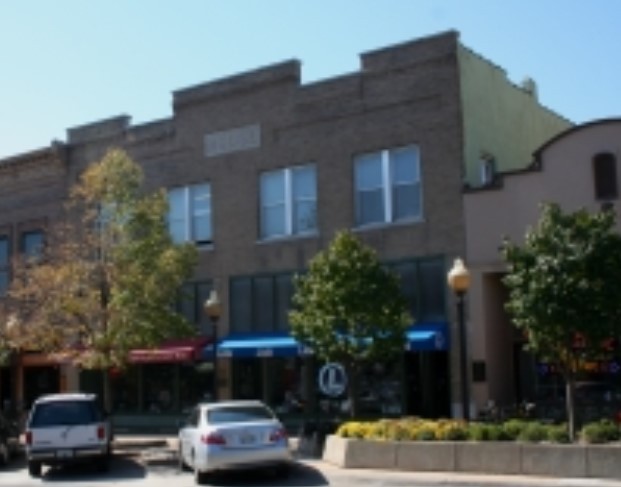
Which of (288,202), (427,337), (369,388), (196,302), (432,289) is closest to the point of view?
(427,337)

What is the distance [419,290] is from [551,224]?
26.5ft

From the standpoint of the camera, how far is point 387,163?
26.0 m

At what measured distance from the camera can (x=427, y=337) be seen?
23531 mm

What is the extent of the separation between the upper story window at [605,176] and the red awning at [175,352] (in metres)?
12.2

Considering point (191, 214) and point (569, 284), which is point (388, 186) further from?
point (569, 284)

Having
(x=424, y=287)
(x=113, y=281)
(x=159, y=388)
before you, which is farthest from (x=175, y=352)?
(x=424, y=287)

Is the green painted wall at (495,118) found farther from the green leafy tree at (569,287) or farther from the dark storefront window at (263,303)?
the green leafy tree at (569,287)

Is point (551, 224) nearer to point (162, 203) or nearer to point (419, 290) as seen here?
point (419, 290)

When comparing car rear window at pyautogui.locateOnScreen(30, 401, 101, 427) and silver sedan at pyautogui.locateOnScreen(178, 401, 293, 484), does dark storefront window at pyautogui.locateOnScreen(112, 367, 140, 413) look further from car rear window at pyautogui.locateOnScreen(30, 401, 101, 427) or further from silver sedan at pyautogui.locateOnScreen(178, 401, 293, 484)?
silver sedan at pyautogui.locateOnScreen(178, 401, 293, 484)

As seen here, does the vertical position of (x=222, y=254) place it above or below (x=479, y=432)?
above

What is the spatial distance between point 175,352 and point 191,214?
4640 mm

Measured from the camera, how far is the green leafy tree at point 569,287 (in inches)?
662

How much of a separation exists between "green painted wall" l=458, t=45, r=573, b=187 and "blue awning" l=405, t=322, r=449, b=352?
395 centimetres

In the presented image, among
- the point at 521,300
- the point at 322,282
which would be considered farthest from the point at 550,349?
the point at 322,282
